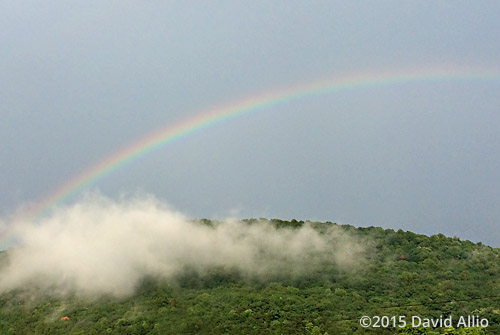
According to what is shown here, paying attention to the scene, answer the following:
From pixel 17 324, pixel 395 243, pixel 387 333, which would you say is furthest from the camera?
pixel 395 243

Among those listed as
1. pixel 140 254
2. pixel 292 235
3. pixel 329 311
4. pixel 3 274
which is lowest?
pixel 329 311

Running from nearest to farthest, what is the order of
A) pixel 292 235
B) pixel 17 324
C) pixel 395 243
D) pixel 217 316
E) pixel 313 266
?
pixel 217 316, pixel 17 324, pixel 313 266, pixel 395 243, pixel 292 235

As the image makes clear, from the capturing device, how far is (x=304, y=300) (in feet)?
179

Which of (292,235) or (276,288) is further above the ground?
(292,235)

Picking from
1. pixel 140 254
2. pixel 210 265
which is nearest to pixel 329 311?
pixel 210 265

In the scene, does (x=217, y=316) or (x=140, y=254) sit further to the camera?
(x=140, y=254)

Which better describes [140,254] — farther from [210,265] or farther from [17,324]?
[17,324]

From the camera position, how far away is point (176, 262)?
70.9 m

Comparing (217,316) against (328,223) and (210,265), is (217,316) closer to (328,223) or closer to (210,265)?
(210,265)

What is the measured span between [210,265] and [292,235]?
15302 millimetres

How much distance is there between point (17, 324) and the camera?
184 feet

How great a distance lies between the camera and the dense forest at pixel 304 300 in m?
49.7

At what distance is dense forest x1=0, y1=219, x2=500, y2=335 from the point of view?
49688 millimetres

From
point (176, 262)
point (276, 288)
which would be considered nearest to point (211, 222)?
point (176, 262)
